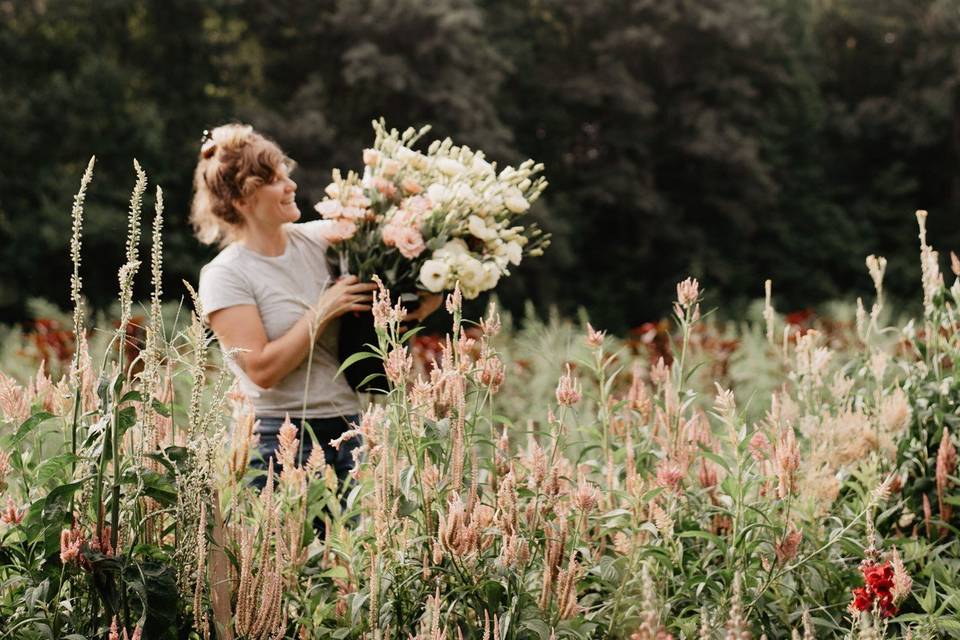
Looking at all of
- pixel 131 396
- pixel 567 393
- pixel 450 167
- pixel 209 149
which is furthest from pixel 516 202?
pixel 131 396

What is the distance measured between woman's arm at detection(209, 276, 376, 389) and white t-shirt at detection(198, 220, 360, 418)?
0.04 meters

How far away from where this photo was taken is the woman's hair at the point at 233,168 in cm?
301

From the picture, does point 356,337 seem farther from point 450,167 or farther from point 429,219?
point 450,167

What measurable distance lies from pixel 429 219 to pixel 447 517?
1348 millimetres

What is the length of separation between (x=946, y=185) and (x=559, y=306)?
1138 cm

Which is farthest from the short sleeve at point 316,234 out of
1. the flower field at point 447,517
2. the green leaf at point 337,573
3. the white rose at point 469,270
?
the green leaf at point 337,573

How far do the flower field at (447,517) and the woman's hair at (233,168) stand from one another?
818 millimetres

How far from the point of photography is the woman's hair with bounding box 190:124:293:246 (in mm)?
3012

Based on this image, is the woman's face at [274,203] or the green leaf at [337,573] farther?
the woman's face at [274,203]

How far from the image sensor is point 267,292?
3.00 metres

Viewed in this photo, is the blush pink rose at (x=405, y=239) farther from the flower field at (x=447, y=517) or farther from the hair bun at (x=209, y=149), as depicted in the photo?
the flower field at (x=447, y=517)

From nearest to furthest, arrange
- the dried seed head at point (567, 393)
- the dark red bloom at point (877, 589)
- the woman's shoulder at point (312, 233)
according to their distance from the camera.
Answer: the dark red bloom at point (877, 589) < the dried seed head at point (567, 393) < the woman's shoulder at point (312, 233)

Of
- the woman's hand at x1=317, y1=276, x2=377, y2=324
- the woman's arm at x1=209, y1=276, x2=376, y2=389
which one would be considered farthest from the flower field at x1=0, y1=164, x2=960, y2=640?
the woman's hand at x1=317, y1=276, x2=377, y2=324

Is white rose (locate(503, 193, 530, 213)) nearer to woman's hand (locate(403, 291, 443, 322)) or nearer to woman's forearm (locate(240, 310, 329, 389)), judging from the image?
woman's hand (locate(403, 291, 443, 322))
